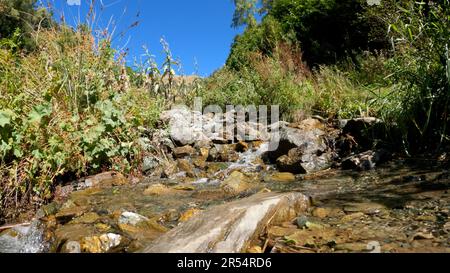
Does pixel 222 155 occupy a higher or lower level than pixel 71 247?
higher

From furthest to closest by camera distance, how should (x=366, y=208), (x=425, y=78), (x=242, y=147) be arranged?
1. (x=242, y=147)
2. (x=425, y=78)
3. (x=366, y=208)

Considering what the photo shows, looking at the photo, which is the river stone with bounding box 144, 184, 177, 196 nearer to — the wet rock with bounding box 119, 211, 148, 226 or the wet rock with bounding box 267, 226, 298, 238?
the wet rock with bounding box 119, 211, 148, 226

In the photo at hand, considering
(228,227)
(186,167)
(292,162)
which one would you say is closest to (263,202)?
(228,227)

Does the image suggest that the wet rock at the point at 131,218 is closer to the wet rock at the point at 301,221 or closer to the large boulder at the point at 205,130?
the wet rock at the point at 301,221

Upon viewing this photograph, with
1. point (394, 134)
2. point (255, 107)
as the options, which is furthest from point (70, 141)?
point (255, 107)

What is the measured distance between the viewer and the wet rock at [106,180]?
12.2 feet

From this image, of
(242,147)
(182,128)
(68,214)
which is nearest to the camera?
(68,214)

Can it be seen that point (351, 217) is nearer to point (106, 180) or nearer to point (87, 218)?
point (87, 218)

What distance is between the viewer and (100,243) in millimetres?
2223

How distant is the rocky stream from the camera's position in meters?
1.88

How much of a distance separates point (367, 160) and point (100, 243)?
8.04 feet

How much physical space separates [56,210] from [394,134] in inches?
121

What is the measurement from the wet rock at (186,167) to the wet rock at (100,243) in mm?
1982

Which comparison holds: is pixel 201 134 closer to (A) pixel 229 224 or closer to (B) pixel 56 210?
(B) pixel 56 210
